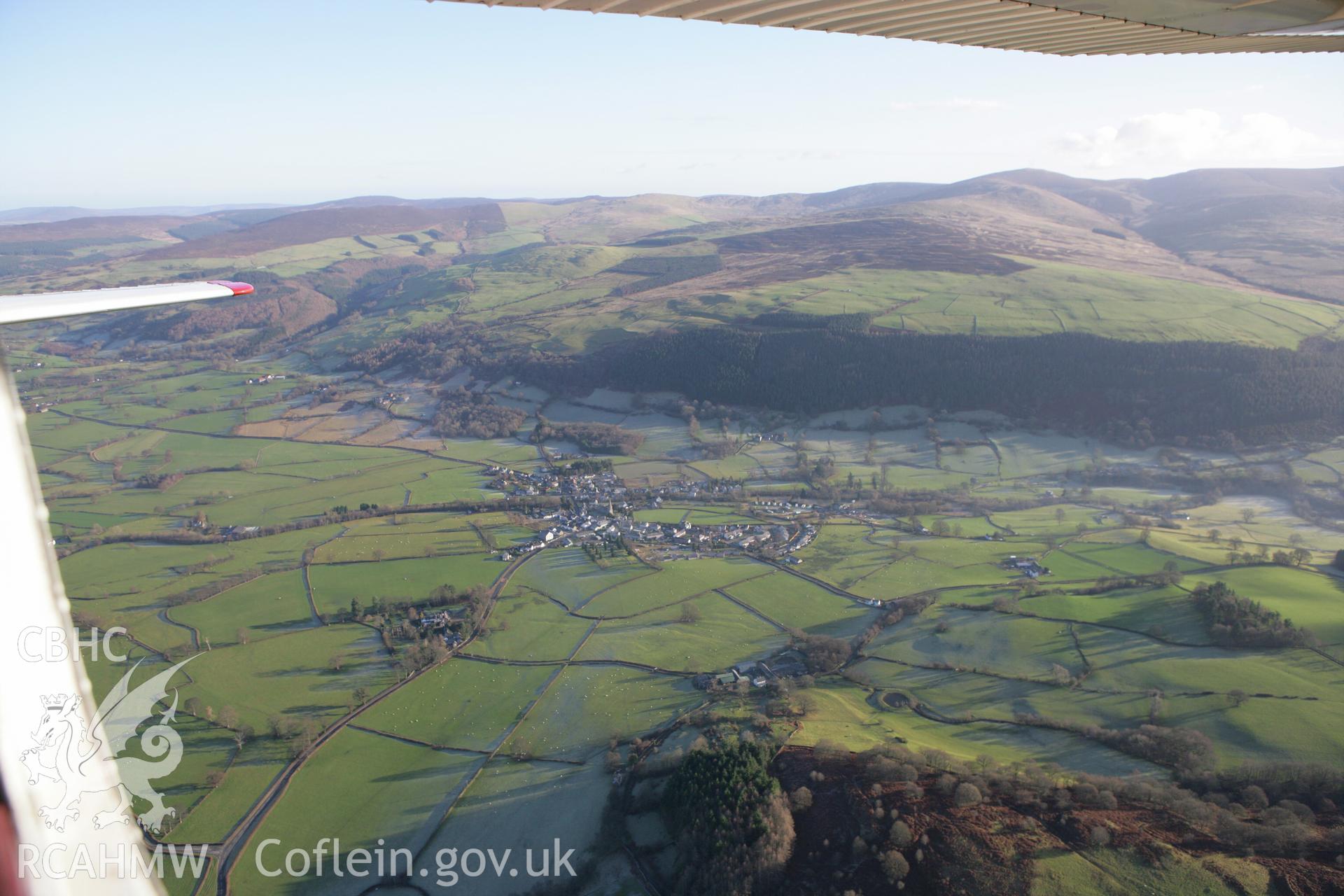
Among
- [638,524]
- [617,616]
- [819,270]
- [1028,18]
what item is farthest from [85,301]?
[819,270]

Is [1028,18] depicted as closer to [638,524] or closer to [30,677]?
[30,677]

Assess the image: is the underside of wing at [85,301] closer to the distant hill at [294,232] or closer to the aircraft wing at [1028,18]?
the aircraft wing at [1028,18]

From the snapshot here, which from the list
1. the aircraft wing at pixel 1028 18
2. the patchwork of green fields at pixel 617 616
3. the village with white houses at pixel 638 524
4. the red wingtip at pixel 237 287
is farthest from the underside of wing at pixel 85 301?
the village with white houses at pixel 638 524

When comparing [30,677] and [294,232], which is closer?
[30,677]

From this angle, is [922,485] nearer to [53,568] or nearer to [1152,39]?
[1152,39]

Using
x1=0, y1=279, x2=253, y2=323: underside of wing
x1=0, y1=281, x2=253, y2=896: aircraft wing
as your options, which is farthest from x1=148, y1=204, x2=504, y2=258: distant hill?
x1=0, y1=281, x2=253, y2=896: aircraft wing

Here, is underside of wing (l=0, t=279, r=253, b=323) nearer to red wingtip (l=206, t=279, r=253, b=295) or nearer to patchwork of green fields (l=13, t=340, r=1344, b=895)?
red wingtip (l=206, t=279, r=253, b=295)
